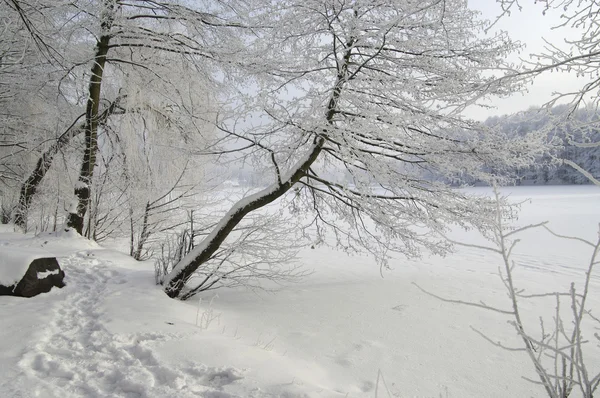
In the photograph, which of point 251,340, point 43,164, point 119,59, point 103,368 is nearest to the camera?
point 103,368

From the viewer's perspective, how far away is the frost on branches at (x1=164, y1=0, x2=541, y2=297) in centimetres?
414

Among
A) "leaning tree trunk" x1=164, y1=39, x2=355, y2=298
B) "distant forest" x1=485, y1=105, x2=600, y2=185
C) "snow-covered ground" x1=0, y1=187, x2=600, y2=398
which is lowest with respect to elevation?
"snow-covered ground" x1=0, y1=187, x2=600, y2=398

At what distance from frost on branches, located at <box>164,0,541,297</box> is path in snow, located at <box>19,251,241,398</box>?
5.80 ft

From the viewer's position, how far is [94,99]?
6805 mm

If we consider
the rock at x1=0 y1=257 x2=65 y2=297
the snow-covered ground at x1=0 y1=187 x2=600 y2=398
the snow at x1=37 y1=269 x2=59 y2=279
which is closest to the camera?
the snow-covered ground at x1=0 y1=187 x2=600 y2=398

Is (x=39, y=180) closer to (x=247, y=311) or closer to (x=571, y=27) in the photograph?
(x=247, y=311)

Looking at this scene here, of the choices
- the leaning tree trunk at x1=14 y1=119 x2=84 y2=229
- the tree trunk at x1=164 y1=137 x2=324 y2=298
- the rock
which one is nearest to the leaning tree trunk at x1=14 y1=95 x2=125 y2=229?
the leaning tree trunk at x1=14 y1=119 x2=84 y2=229

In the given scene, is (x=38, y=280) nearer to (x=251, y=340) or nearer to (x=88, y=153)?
(x=251, y=340)

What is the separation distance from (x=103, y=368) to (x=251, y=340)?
160 cm

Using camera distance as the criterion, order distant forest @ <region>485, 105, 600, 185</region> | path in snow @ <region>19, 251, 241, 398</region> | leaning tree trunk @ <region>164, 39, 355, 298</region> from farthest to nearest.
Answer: leaning tree trunk @ <region>164, 39, 355, 298</region> → distant forest @ <region>485, 105, 600, 185</region> → path in snow @ <region>19, 251, 241, 398</region>

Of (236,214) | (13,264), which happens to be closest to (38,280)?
(13,264)

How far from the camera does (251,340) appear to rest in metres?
3.92

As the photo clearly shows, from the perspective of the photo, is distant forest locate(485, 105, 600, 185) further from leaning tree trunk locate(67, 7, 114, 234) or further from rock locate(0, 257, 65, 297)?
leaning tree trunk locate(67, 7, 114, 234)

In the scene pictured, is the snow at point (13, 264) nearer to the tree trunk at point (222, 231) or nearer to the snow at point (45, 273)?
the snow at point (45, 273)
